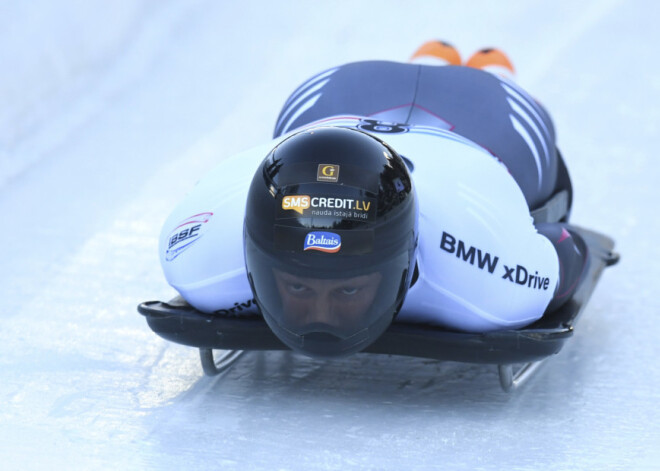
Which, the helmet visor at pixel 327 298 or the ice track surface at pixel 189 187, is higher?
the helmet visor at pixel 327 298

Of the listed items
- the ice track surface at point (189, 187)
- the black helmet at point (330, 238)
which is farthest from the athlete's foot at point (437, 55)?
the black helmet at point (330, 238)

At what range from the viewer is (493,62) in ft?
13.0

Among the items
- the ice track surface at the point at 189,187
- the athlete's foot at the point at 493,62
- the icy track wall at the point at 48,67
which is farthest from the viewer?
the icy track wall at the point at 48,67

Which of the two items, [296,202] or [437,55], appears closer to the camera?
[296,202]

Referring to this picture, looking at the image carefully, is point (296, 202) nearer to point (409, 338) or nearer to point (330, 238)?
point (330, 238)

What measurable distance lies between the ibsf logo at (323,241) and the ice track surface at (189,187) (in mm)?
477

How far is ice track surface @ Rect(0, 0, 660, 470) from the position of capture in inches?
90.0

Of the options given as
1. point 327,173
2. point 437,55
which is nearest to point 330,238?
point 327,173

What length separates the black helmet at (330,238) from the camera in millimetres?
2033

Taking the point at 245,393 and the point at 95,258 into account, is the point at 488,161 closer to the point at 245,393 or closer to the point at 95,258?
the point at 245,393

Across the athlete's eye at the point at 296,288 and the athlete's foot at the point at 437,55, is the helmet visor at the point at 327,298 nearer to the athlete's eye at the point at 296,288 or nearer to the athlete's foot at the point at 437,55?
the athlete's eye at the point at 296,288

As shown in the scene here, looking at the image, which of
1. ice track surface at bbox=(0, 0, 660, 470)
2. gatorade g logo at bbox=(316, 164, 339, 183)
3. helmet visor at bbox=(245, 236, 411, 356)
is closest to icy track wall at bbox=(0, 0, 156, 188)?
ice track surface at bbox=(0, 0, 660, 470)

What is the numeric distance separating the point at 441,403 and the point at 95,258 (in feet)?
4.73

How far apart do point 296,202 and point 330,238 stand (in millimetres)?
101
